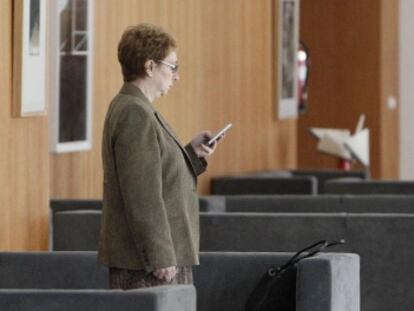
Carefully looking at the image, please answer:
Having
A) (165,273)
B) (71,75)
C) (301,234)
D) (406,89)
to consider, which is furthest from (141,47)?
(406,89)

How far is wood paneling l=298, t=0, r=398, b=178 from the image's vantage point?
54.2ft

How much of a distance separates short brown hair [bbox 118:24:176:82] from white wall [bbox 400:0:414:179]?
41.9 ft

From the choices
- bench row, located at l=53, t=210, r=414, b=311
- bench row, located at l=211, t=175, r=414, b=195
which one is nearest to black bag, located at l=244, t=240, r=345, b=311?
bench row, located at l=53, t=210, r=414, b=311

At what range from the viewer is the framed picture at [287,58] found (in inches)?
456

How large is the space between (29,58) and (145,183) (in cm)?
168

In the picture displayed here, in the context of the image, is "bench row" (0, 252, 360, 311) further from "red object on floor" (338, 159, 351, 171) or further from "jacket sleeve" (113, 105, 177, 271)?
"red object on floor" (338, 159, 351, 171)

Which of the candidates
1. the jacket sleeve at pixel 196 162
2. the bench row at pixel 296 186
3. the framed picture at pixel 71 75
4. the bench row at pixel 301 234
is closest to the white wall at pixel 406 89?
the bench row at pixel 296 186

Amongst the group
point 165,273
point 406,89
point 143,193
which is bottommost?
point 165,273

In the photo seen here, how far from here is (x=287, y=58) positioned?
11828mm

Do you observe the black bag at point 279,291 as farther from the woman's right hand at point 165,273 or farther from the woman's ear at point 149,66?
the woman's ear at point 149,66

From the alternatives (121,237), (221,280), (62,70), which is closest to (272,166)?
(62,70)

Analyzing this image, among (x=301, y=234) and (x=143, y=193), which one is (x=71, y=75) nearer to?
(x=301, y=234)

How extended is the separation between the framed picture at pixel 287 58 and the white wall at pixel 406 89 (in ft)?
17.9

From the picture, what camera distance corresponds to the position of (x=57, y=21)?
7.36 m
